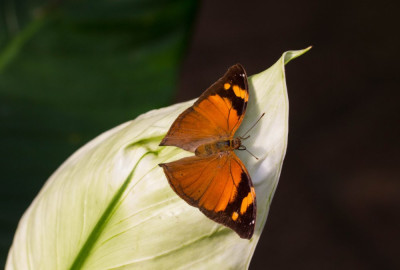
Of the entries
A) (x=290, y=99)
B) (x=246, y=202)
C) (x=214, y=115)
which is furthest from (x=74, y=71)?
(x=290, y=99)

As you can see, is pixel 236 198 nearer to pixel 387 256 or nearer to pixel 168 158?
pixel 168 158

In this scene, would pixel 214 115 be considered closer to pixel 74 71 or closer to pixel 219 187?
pixel 219 187

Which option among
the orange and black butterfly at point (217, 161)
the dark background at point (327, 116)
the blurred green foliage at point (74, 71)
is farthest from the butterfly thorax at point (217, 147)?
the dark background at point (327, 116)

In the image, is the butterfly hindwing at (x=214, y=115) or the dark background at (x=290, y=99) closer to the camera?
the butterfly hindwing at (x=214, y=115)

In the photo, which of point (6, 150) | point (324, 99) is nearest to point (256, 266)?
point (324, 99)

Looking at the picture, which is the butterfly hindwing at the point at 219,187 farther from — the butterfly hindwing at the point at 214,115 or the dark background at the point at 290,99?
the dark background at the point at 290,99

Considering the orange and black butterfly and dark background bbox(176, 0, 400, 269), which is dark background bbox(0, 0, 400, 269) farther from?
the orange and black butterfly
